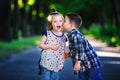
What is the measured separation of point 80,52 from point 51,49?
1.66 ft

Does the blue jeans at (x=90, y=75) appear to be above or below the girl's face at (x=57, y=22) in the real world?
below

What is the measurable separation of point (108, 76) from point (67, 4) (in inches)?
1131

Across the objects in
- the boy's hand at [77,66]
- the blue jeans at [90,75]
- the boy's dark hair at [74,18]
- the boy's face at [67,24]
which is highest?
the boy's dark hair at [74,18]

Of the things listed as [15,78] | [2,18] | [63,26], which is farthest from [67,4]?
[63,26]

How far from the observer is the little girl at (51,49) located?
30.4ft

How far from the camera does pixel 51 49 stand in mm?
9242

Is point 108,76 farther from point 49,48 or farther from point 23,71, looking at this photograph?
point 49,48

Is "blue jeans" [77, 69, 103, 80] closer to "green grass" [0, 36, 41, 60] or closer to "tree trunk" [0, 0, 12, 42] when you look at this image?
"green grass" [0, 36, 41, 60]

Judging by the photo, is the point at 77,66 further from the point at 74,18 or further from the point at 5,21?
the point at 5,21

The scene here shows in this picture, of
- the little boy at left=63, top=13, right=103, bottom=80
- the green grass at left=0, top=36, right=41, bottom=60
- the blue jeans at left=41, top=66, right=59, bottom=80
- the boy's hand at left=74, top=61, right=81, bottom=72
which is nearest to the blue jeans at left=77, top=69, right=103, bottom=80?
the little boy at left=63, top=13, right=103, bottom=80

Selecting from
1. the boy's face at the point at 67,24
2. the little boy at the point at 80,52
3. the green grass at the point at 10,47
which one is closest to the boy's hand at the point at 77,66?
the little boy at the point at 80,52

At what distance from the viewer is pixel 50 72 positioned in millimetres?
9414

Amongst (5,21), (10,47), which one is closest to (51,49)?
(10,47)

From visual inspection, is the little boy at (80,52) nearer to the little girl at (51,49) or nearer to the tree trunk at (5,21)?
the little girl at (51,49)
